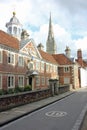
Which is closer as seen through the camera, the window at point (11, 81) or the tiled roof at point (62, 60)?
the window at point (11, 81)

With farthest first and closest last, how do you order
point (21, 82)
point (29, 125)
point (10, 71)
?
1. point (21, 82)
2. point (10, 71)
3. point (29, 125)

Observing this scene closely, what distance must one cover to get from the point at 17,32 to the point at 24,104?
102ft

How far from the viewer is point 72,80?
62438 mm

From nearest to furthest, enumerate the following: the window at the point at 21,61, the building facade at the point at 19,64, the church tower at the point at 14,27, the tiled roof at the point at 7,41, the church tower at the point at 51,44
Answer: the building facade at the point at 19,64 < the tiled roof at the point at 7,41 < the window at the point at 21,61 < the church tower at the point at 14,27 < the church tower at the point at 51,44

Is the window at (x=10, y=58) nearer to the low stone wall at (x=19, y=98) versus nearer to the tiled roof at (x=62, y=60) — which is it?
the low stone wall at (x=19, y=98)

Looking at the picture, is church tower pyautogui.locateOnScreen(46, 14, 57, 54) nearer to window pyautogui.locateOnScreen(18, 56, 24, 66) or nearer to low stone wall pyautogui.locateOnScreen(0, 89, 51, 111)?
window pyautogui.locateOnScreen(18, 56, 24, 66)

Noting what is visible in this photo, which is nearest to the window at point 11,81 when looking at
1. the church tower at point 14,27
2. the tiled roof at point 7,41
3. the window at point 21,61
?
the window at point 21,61

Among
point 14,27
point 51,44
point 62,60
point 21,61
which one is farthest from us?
point 51,44

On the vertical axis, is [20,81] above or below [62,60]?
below

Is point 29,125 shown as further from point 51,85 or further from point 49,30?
point 49,30

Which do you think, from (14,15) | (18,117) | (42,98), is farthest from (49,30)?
(18,117)

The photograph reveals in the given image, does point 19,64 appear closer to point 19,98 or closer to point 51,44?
point 19,98

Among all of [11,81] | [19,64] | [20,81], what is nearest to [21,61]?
[19,64]

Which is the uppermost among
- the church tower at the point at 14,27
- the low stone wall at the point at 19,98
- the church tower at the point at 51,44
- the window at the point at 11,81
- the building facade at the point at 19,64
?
the church tower at the point at 51,44
